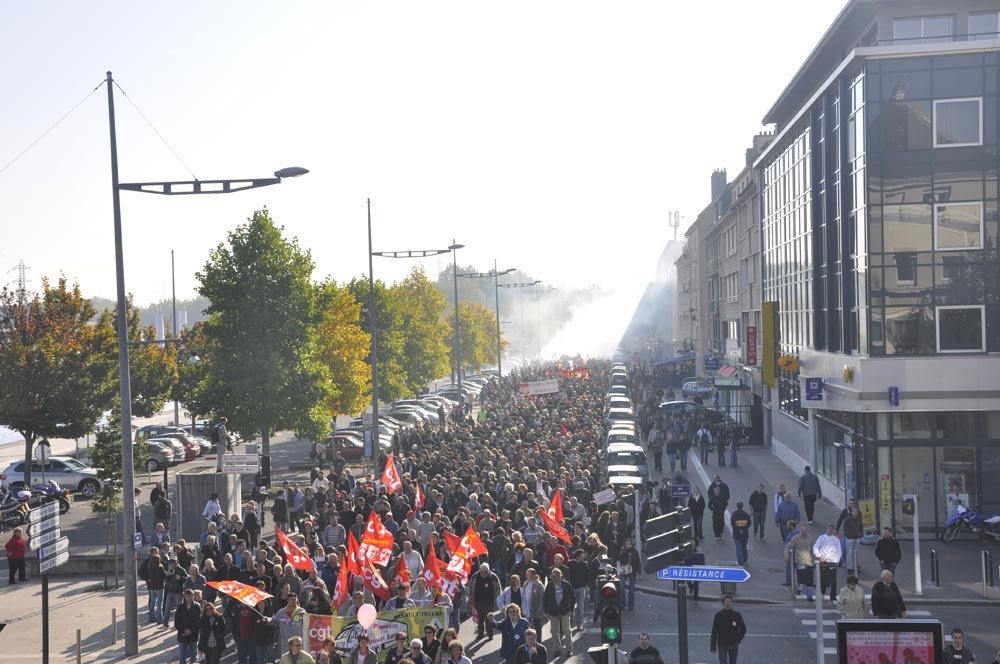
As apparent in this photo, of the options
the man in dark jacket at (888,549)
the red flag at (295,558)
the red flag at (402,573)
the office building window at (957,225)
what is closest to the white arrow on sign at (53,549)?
the red flag at (295,558)

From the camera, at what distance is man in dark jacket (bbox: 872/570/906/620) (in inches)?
652

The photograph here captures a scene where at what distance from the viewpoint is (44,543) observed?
16984 mm

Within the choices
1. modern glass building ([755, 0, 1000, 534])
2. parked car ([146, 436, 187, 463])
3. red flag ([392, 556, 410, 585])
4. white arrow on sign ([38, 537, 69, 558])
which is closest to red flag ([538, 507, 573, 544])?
red flag ([392, 556, 410, 585])

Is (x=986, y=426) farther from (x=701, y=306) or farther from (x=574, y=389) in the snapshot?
(x=701, y=306)

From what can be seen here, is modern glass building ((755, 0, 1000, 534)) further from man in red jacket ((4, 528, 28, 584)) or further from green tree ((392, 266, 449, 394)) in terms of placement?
green tree ((392, 266, 449, 394))

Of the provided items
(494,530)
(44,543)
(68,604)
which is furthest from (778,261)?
(44,543)

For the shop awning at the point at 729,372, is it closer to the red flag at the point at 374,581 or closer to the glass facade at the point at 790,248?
the glass facade at the point at 790,248

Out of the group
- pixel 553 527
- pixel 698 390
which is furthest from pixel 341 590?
pixel 698 390

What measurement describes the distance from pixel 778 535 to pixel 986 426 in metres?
5.81

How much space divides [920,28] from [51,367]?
30631 millimetres

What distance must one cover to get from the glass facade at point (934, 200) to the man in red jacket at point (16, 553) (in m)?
21.6

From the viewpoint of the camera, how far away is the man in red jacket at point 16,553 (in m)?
25.4

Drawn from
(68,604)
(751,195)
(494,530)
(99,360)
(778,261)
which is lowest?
(68,604)

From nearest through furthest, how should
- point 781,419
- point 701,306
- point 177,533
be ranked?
point 177,533 < point 781,419 < point 701,306
